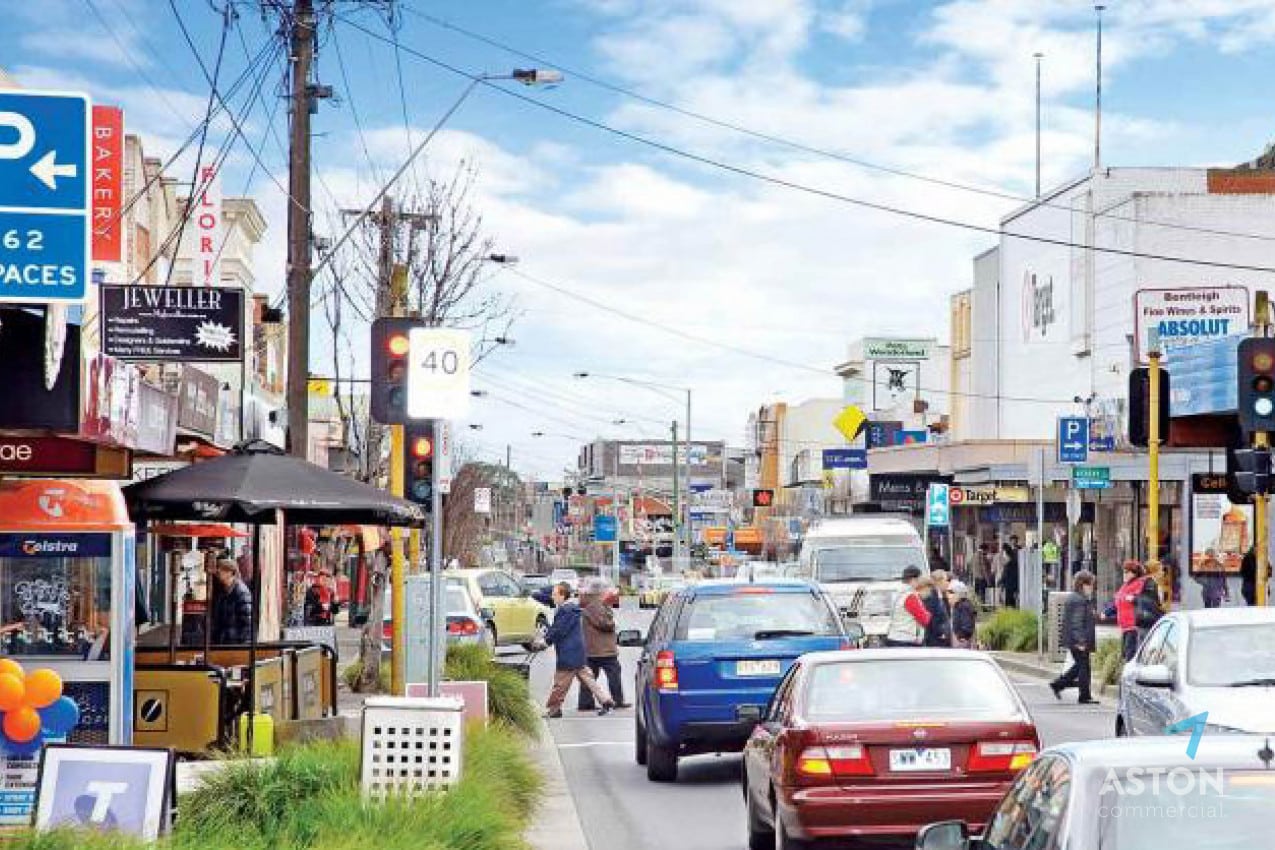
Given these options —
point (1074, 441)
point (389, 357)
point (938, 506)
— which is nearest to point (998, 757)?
point (389, 357)

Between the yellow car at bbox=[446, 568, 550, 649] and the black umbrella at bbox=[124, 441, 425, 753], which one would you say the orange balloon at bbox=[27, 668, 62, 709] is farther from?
the yellow car at bbox=[446, 568, 550, 649]

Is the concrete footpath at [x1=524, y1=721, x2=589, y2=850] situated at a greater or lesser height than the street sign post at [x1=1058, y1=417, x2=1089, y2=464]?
lesser

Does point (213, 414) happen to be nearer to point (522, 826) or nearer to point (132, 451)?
point (132, 451)

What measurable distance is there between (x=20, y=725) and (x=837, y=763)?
4.80m

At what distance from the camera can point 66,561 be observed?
48.9 ft

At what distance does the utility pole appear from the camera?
2495 centimetres


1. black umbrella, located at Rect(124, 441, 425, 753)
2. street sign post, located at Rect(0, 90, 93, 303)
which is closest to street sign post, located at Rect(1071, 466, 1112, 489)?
black umbrella, located at Rect(124, 441, 425, 753)

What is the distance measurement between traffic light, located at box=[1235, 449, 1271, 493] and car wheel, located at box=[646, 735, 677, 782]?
7.55 metres

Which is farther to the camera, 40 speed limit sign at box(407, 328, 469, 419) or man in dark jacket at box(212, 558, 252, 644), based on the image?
man in dark jacket at box(212, 558, 252, 644)

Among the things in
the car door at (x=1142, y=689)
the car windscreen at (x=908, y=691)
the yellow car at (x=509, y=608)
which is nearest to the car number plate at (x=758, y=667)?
the car door at (x=1142, y=689)

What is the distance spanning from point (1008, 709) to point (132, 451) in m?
7.75

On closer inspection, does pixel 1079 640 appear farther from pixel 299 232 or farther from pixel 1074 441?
pixel 299 232

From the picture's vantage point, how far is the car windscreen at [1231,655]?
14.7m

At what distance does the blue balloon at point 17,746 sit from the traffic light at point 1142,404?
17.9 metres
